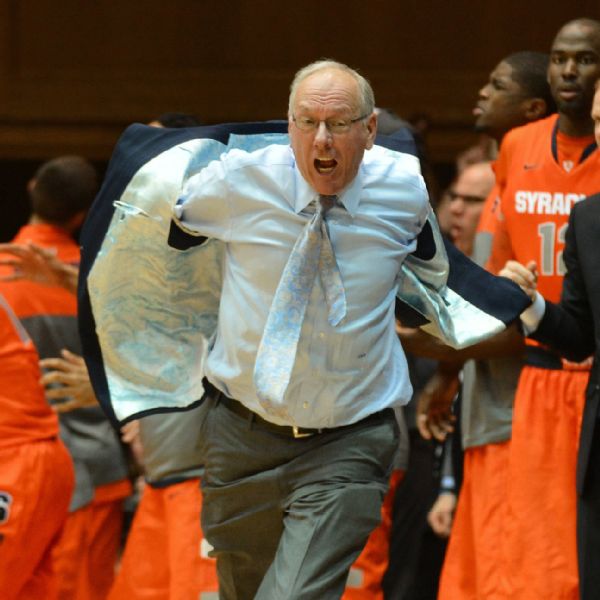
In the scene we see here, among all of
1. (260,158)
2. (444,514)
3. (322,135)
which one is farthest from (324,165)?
(444,514)

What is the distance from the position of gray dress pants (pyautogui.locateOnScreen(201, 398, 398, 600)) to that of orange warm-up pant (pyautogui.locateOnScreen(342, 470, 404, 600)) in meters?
0.89

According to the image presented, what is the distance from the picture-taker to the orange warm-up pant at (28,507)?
473 centimetres

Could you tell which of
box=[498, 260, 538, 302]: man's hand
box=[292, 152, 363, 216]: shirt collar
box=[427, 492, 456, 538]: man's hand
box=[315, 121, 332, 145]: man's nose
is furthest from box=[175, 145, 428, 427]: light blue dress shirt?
box=[427, 492, 456, 538]: man's hand

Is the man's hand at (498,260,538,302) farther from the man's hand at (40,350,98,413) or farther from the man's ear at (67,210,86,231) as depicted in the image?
the man's ear at (67,210,86,231)

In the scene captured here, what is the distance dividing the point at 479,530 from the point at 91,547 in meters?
1.60

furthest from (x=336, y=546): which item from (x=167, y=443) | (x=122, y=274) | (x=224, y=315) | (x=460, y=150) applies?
(x=460, y=150)

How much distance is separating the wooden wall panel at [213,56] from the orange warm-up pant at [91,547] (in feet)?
7.42

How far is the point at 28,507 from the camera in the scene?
4.76 meters

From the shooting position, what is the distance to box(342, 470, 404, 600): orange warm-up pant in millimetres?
4965

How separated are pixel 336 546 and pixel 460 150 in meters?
4.11

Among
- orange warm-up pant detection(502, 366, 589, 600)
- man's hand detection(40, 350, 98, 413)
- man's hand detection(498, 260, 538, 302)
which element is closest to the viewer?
man's hand detection(498, 260, 538, 302)

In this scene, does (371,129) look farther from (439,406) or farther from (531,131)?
(439,406)

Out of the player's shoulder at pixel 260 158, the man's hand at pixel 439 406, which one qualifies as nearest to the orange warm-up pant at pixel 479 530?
the man's hand at pixel 439 406

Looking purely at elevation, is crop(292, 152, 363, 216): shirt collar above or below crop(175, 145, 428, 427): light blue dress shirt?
above
